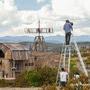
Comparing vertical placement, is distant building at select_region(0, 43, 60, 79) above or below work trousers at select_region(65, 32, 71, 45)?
below

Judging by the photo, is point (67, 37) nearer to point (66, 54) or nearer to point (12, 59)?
point (66, 54)

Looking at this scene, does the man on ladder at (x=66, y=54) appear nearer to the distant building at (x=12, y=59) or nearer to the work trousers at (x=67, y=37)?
the work trousers at (x=67, y=37)

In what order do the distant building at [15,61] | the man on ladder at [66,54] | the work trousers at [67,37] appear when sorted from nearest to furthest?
the man on ladder at [66,54], the work trousers at [67,37], the distant building at [15,61]

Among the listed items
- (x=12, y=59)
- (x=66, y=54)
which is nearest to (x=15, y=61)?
(x=12, y=59)

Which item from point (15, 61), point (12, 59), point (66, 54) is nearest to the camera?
point (66, 54)

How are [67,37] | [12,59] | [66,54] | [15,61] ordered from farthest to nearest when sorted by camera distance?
1. [15,61]
2. [12,59]
3. [66,54]
4. [67,37]

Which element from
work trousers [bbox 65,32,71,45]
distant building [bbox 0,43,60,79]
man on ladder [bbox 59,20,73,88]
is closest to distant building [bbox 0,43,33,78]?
distant building [bbox 0,43,60,79]

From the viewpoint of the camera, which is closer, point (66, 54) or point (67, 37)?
point (67, 37)

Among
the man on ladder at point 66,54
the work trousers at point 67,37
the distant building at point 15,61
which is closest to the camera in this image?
the man on ladder at point 66,54

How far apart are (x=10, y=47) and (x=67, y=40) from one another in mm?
38409

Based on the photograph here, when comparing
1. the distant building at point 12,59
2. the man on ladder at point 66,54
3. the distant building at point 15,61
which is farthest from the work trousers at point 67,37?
the distant building at point 12,59

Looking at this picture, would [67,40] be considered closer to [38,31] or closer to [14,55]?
[14,55]

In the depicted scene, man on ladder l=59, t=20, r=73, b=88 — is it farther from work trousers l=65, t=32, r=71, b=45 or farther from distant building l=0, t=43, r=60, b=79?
distant building l=0, t=43, r=60, b=79

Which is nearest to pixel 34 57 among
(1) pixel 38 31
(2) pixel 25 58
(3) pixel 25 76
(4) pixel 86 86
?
(2) pixel 25 58
